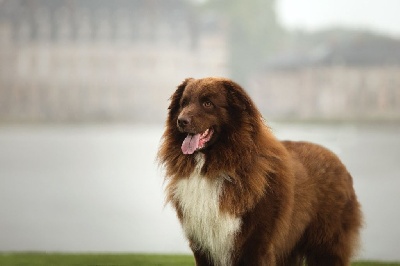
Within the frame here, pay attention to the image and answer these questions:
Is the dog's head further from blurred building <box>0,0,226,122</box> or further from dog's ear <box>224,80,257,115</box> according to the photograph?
blurred building <box>0,0,226,122</box>

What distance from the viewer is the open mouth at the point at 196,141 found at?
337 centimetres

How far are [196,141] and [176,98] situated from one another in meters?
0.27

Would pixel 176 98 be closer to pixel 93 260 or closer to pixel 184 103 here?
pixel 184 103

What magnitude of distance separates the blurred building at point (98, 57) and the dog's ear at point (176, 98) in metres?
39.5

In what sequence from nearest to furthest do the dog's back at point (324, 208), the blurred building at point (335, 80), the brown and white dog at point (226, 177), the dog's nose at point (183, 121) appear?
the dog's nose at point (183, 121) < the brown and white dog at point (226, 177) < the dog's back at point (324, 208) < the blurred building at point (335, 80)

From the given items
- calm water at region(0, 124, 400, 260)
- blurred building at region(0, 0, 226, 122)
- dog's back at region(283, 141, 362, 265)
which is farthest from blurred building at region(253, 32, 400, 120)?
dog's back at region(283, 141, 362, 265)

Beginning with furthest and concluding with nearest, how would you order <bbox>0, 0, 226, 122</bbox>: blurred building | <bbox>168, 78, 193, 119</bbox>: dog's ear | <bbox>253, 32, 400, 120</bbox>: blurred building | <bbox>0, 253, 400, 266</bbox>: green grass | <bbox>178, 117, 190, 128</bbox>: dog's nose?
<bbox>0, 0, 226, 122</bbox>: blurred building
<bbox>253, 32, 400, 120</bbox>: blurred building
<bbox>0, 253, 400, 266</bbox>: green grass
<bbox>168, 78, 193, 119</bbox>: dog's ear
<bbox>178, 117, 190, 128</bbox>: dog's nose

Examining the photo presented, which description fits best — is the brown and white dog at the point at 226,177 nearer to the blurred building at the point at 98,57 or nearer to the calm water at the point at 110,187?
the calm water at the point at 110,187

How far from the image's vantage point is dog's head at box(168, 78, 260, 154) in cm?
335

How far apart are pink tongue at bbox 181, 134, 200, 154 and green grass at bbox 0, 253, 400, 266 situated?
2.44 meters

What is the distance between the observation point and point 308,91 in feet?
155

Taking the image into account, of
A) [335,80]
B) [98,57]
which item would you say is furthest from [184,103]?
[335,80]

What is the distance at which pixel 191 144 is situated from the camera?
337 centimetres

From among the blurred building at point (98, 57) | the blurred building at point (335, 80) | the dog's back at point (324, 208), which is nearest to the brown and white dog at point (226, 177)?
the dog's back at point (324, 208)
